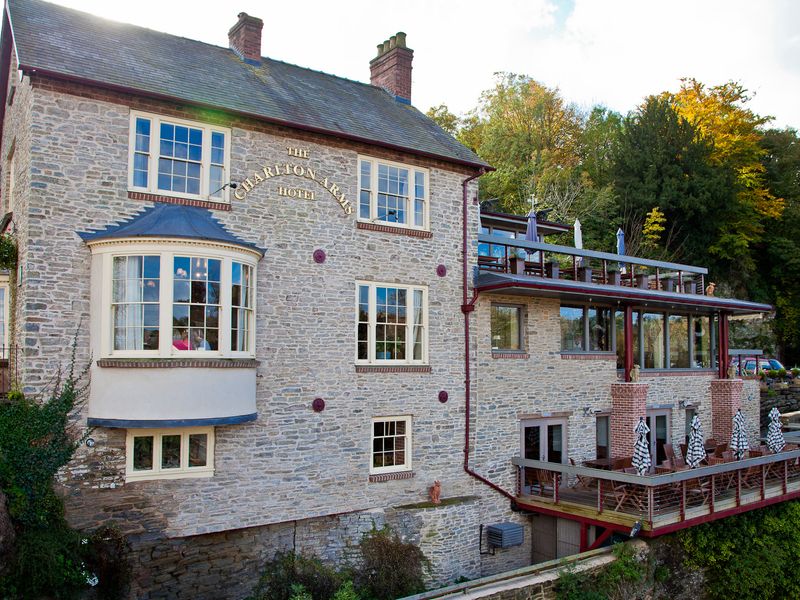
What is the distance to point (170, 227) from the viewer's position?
11258 millimetres

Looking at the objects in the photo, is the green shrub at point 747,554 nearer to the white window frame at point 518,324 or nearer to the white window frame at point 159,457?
the white window frame at point 518,324

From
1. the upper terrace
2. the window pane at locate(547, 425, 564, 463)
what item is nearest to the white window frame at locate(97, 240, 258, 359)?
the upper terrace

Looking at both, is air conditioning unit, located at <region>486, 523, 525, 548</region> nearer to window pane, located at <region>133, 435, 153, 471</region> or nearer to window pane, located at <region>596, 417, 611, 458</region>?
window pane, located at <region>596, 417, 611, 458</region>

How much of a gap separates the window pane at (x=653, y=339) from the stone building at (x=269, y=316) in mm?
1737

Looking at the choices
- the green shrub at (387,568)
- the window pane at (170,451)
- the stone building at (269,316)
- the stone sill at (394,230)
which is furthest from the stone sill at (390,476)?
the stone sill at (394,230)

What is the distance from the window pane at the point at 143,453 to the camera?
37.6ft

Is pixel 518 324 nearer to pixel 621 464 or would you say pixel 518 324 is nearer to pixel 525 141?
pixel 621 464

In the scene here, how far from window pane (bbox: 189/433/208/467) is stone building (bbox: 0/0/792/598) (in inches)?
3.9

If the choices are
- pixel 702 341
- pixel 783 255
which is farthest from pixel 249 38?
pixel 783 255

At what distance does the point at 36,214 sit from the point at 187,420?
412 centimetres

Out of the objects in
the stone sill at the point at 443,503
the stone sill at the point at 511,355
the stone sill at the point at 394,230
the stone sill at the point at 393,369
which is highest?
the stone sill at the point at 394,230

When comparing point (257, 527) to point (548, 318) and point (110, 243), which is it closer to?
point (110, 243)

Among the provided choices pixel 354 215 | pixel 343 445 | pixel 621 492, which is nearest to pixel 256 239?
pixel 354 215

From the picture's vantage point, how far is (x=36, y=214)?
429 inches
